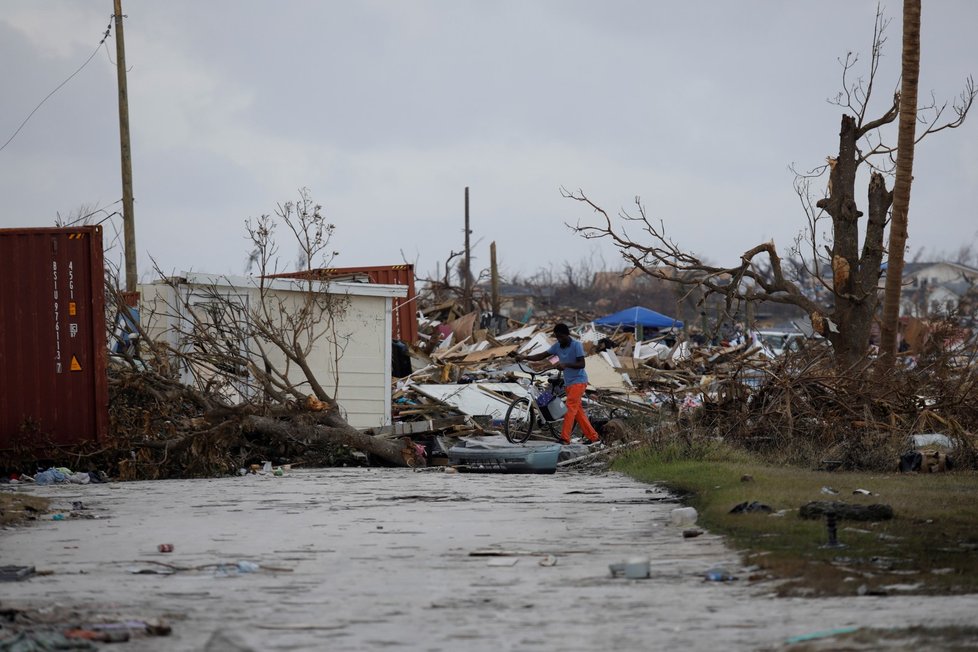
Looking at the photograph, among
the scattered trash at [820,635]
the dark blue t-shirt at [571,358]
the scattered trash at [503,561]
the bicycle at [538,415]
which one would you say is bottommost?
the scattered trash at [503,561]

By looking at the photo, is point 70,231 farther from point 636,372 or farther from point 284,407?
point 636,372

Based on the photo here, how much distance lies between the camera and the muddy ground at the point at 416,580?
18.1 feet

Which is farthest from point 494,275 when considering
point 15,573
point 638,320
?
point 15,573

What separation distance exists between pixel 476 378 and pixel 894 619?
1985cm

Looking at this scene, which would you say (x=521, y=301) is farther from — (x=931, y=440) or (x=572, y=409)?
(x=931, y=440)

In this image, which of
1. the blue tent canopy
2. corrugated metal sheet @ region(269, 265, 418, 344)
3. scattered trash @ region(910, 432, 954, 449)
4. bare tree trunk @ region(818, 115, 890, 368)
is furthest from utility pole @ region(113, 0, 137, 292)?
the blue tent canopy

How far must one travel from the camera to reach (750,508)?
9.55 metres

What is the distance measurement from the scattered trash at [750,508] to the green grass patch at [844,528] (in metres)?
0.07

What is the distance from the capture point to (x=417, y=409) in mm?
20922

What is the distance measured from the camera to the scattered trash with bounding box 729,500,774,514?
31.1ft

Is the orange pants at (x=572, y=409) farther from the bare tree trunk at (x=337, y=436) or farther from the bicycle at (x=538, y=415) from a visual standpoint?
the bare tree trunk at (x=337, y=436)

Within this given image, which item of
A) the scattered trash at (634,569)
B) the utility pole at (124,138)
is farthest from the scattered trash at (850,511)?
the utility pole at (124,138)

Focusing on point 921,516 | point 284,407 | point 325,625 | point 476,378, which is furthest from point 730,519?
point 476,378

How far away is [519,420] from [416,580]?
11.2m
